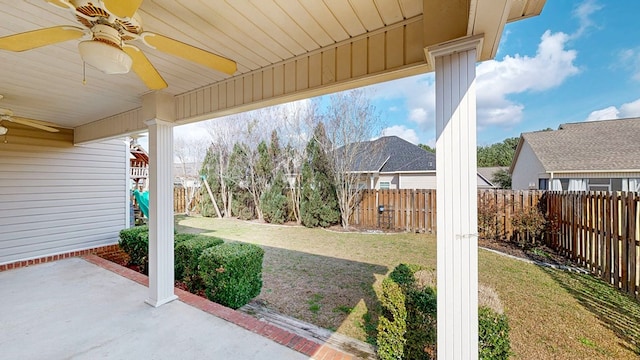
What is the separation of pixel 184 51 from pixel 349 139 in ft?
25.3

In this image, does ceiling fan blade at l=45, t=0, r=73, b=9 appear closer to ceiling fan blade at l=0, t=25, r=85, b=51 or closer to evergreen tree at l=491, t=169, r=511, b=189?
ceiling fan blade at l=0, t=25, r=85, b=51

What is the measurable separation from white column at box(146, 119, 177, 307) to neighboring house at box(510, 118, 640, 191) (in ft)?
40.2

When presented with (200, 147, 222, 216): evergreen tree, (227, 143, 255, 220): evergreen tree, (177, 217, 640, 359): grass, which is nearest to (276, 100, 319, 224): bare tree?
(227, 143, 255, 220): evergreen tree

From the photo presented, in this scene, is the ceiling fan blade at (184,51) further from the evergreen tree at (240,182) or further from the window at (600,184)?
the window at (600,184)

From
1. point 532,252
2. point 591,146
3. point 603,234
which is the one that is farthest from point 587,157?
point 603,234

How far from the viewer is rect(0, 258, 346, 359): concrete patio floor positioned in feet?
7.34

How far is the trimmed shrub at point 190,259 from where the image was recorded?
142 inches

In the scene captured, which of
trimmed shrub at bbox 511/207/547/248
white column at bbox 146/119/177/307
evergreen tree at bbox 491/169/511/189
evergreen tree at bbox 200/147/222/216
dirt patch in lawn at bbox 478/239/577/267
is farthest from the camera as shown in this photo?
evergreen tree at bbox 491/169/511/189

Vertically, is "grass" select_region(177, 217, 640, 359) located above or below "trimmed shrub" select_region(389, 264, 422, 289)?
below

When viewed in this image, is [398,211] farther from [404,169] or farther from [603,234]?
[603,234]

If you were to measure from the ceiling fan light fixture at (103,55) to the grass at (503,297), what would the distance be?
2.93 m

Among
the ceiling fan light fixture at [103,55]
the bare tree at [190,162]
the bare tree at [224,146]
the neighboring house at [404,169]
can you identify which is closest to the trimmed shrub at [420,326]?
the ceiling fan light fixture at [103,55]

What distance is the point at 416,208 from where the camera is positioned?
8.07 m

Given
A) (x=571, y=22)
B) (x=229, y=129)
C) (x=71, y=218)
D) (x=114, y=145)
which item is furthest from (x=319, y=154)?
(x=571, y=22)
